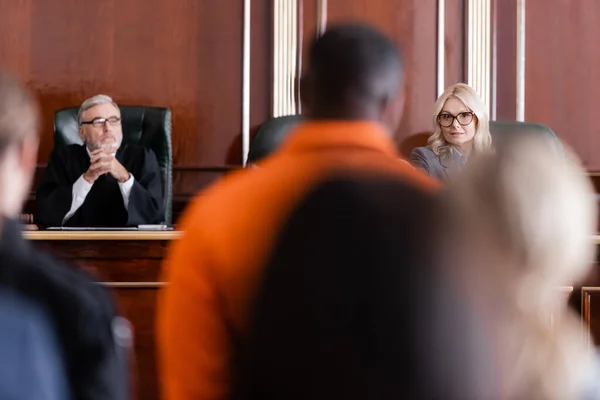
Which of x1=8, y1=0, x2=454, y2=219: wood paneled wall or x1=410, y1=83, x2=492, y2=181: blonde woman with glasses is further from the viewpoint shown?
x1=8, y1=0, x2=454, y2=219: wood paneled wall

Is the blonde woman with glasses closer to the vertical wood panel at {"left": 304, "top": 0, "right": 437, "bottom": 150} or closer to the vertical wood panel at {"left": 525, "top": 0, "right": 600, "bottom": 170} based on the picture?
the vertical wood panel at {"left": 304, "top": 0, "right": 437, "bottom": 150}

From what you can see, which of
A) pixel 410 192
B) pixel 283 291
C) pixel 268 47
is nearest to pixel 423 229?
pixel 410 192

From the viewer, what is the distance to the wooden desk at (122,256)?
9.34ft

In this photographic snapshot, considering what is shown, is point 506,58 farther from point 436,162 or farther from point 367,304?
point 367,304

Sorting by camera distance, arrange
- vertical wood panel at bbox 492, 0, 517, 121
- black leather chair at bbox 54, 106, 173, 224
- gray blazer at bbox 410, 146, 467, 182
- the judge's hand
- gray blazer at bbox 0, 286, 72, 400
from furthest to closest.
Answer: vertical wood panel at bbox 492, 0, 517, 121 < black leather chair at bbox 54, 106, 173, 224 < the judge's hand < gray blazer at bbox 410, 146, 467, 182 < gray blazer at bbox 0, 286, 72, 400

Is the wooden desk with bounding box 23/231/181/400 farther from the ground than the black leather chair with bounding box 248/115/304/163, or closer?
closer

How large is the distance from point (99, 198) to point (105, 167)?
0.13 m

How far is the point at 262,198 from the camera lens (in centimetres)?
99

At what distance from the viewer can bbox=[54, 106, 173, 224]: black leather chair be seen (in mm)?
4219

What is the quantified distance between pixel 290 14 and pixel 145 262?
2.10 meters

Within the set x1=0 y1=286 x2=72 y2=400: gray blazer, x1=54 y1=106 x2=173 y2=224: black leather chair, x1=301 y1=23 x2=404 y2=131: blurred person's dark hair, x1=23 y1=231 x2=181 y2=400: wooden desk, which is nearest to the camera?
x1=0 y1=286 x2=72 y2=400: gray blazer

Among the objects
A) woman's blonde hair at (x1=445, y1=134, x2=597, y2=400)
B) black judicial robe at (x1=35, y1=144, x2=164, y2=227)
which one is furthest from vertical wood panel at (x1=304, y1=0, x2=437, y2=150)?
woman's blonde hair at (x1=445, y1=134, x2=597, y2=400)

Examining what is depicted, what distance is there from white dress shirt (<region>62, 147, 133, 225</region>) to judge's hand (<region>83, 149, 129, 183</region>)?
0.02 metres

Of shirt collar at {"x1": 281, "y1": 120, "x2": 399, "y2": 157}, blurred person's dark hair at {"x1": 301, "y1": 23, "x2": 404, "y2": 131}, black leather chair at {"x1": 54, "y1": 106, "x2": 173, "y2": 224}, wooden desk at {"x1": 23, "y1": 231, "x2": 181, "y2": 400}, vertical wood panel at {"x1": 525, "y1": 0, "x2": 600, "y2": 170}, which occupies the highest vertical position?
vertical wood panel at {"x1": 525, "y1": 0, "x2": 600, "y2": 170}
